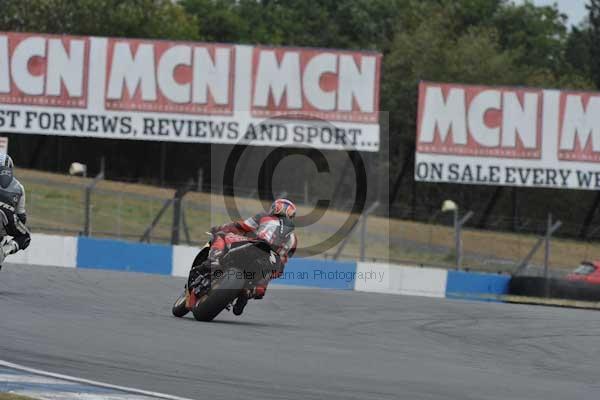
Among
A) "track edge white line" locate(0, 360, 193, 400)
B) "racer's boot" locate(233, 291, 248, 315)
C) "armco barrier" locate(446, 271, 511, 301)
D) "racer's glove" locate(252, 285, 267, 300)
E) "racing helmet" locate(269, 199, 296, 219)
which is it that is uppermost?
"racing helmet" locate(269, 199, 296, 219)

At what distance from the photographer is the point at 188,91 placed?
3369 cm

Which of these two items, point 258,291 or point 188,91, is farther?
point 188,91

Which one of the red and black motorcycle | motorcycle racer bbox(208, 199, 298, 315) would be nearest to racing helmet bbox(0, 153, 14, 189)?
the red and black motorcycle

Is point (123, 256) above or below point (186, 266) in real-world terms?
above

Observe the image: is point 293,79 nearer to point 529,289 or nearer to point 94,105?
point 94,105

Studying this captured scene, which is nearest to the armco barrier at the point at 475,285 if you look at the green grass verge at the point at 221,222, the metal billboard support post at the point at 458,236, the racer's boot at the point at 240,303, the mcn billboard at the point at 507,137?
the metal billboard support post at the point at 458,236

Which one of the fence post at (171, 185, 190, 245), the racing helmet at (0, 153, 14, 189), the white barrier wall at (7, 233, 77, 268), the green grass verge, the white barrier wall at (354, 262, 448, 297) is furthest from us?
the green grass verge

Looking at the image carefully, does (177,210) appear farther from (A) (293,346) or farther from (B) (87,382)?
(B) (87,382)

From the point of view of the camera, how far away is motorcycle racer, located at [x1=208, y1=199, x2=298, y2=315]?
12.8 m

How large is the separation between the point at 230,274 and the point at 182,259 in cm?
1256

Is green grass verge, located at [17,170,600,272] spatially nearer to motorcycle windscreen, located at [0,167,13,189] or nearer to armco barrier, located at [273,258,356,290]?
armco barrier, located at [273,258,356,290]

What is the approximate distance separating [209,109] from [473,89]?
24.5ft

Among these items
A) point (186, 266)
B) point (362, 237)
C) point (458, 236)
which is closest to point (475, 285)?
point (458, 236)

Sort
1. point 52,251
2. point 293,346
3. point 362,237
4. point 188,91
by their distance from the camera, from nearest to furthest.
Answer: point 293,346 < point 52,251 < point 362,237 < point 188,91
